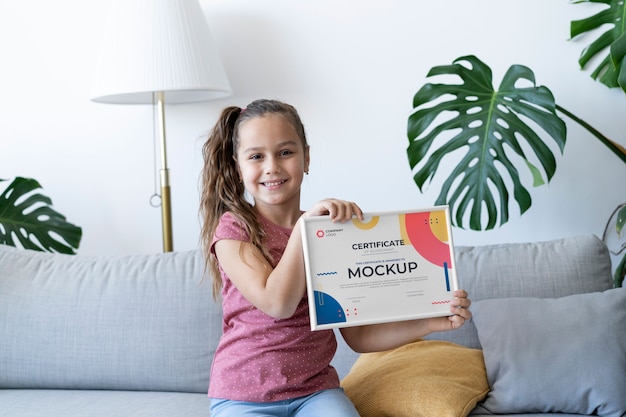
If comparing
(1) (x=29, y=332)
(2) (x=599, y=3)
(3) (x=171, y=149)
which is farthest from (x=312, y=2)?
(1) (x=29, y=332)

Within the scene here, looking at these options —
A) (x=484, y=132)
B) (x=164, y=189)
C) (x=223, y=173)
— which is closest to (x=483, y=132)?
(x=484, y=132)

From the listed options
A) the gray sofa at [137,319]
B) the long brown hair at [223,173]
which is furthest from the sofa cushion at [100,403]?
the long brown hair at [223,173]

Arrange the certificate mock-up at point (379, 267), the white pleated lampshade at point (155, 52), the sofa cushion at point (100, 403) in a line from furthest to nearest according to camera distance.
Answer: the white pleated lampshade at point (155, 52)
the sofa cushion at point (100, 403)
the certificate mock-up at point (379, 267)

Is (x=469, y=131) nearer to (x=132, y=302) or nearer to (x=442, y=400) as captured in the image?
(x=442, y=400)

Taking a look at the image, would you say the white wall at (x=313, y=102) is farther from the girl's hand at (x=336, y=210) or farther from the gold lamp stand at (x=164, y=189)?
the girl's hand at (x=336, y=210)

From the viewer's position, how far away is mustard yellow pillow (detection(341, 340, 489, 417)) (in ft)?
5.80

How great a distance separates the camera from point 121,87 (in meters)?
2.46

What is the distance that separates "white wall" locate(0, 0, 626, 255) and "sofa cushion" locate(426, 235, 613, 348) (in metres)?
0.53

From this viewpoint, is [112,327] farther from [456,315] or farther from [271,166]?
[456,315]

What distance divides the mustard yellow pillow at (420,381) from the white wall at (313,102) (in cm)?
79

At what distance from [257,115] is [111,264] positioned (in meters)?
0.81

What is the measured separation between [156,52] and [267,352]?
45.3 inches

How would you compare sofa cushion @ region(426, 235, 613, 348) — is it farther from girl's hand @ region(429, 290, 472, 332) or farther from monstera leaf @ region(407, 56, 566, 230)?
girl's hand @ region(429, 290, 472, 332)

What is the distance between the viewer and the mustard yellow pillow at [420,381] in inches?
69.6
